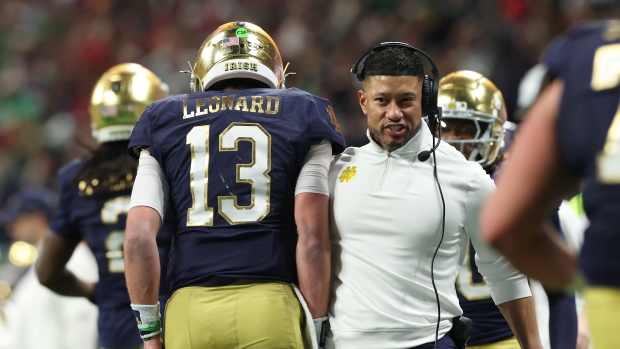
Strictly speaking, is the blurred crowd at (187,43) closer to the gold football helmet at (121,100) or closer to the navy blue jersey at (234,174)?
the gold football helmet at (121,100)

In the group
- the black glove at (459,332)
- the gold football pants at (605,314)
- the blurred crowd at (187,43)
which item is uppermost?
the blurred crowd at (187,43)

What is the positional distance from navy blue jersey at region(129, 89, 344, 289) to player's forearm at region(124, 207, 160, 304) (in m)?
0.11

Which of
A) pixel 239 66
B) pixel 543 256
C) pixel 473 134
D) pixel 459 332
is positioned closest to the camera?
pixel 543 256

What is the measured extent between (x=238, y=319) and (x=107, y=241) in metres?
1.76

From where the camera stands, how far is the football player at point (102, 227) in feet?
17.4

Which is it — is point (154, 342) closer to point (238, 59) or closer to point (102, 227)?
point (238, 59)

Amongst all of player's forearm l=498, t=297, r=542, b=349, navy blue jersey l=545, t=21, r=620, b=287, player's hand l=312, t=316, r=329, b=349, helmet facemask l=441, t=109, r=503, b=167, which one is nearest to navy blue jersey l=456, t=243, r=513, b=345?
helmet facemask l=441, t=109, r=503, b=167

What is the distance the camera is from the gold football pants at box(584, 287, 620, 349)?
7.98 feet

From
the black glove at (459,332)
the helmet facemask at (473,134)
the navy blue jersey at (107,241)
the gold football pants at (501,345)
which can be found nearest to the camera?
the black glove at (459,332)

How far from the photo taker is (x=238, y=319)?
12.1ft

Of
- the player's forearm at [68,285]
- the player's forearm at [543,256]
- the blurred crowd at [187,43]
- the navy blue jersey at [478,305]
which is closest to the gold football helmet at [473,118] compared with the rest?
the navy blue jersey at [478,305]

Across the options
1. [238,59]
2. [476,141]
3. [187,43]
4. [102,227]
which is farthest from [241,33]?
[187,43]

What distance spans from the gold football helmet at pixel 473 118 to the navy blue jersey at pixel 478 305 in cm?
52

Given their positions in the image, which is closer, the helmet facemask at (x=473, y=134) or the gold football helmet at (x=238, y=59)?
the gold football helmet at (x=238, y=59)
